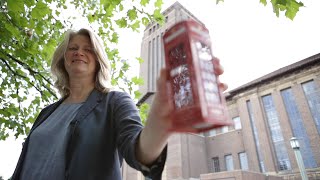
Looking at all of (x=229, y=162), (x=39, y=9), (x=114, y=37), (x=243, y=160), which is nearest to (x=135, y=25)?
(x=114, y=37)

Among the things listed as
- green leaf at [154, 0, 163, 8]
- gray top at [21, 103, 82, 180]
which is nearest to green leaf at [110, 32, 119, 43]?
green leaf at [154, 0, 163, 8]

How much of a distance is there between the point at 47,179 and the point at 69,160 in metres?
0.15

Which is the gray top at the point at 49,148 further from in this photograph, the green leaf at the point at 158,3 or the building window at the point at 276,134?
the building window at the point at 276,134

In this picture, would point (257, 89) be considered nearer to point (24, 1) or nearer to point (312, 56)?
point (312, 56)

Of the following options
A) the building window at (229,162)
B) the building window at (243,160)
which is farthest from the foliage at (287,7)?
the building window at (229,162)

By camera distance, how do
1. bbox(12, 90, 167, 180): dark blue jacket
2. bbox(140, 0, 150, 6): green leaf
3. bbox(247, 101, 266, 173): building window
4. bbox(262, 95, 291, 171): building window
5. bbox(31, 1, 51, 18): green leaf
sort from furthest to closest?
bbox(247, 101, 266, 173): building window
bbox(262, 95, 291, 171): building window
bbox(140, 0, 150, 6): green leaf
bbox(31, 1, 51, 18): green leaf
bbox(12, 90, 167, 180): dark blue jacket

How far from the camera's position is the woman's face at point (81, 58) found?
5.99 ft

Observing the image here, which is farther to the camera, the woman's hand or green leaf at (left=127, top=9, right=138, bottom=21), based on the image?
green leaf at (left=127, top=9, right=138, bottom=21)

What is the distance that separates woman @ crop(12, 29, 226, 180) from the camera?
1.03m

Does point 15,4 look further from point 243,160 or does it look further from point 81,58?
point 243,160

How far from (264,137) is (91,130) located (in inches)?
1023

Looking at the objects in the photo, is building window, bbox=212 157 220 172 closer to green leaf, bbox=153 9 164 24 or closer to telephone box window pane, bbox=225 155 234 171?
telephone box window pane, bbox=225 155 234 171

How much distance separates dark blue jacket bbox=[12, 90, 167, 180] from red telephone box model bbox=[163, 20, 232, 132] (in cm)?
48

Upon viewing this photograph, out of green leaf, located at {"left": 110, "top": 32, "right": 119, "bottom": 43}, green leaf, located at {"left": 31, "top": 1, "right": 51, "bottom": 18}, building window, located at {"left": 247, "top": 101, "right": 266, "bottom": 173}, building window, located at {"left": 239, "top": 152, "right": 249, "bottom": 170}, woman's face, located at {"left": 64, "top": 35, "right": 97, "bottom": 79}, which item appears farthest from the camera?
building window, located at {"left": 239, "top": 152, "right": 249, "bottom": 170}
